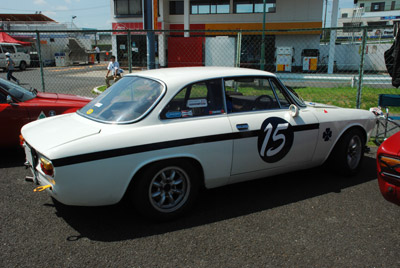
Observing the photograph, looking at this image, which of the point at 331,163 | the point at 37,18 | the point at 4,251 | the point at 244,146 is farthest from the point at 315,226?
the point at 37,18

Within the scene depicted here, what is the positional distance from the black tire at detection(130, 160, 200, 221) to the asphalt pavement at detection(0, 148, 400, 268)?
0.15 metres

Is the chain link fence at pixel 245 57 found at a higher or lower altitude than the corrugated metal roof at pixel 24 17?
lower

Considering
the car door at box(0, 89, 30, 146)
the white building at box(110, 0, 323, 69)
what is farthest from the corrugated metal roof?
the car door at box(0, 89, 30, 146)

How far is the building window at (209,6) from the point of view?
27859 millimetres

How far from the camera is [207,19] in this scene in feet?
92.1

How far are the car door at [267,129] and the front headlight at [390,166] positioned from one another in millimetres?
1053

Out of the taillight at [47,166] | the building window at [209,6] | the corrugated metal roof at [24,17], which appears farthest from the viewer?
the corrugated metal roof at [24,17]

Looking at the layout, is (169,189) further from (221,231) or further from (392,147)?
(392,147)

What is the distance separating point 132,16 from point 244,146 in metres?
27.9

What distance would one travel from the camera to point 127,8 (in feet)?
95.5

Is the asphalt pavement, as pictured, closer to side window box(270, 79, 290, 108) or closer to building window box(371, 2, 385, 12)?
side window box(270, 79, 290, 108)

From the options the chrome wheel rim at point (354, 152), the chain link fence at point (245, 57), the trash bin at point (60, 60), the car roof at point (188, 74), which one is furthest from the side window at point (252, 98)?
the trash bin at point (60, 60)

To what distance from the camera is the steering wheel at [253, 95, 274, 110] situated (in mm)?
4008

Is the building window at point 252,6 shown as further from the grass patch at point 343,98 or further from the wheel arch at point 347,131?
the wheel arch at point 347,131
